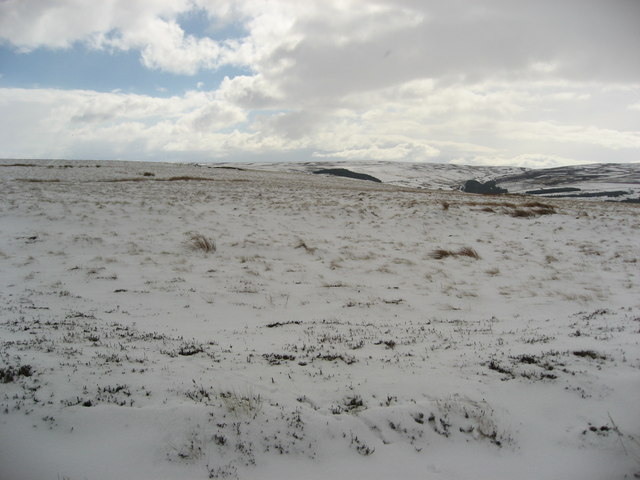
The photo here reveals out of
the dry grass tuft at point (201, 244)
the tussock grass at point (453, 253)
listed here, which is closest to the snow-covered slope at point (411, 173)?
the tussock grass at point (453, 253)

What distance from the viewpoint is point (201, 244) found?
1224cm

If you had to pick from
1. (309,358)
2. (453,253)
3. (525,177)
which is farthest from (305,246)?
(525,177)

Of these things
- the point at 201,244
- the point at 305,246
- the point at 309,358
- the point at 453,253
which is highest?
the point at 201,244

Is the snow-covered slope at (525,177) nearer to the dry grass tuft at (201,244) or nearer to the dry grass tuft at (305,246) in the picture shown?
the dry grass tuft at (305,246)

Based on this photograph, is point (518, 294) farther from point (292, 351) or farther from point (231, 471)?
point (231, 471)

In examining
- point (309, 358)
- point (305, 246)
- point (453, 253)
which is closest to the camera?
point (309, 358)

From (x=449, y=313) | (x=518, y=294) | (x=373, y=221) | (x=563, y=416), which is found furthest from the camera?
(x=373, y=221)

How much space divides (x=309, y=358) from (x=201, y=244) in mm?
7642

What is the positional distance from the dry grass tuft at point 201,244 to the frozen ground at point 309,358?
0.09 m

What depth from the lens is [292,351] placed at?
6105 mm

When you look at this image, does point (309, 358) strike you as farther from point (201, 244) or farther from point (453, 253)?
point (453, 253)

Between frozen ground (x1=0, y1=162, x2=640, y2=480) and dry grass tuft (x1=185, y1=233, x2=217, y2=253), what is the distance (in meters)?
0.09

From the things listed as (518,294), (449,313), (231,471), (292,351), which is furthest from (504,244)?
(231,471)

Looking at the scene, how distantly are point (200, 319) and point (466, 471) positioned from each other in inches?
220
